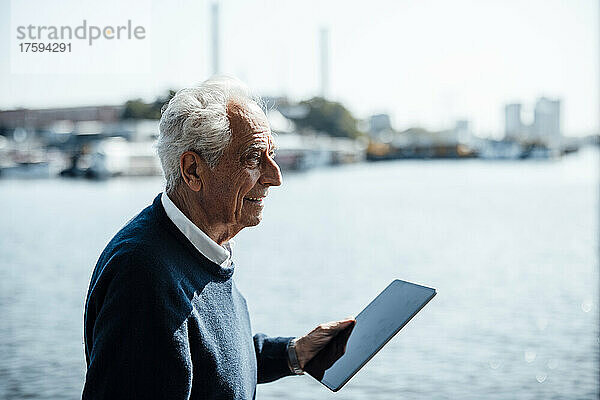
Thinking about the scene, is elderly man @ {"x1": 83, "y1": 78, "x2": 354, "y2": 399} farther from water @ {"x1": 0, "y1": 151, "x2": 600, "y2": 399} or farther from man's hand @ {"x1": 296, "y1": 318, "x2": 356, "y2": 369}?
water @ {"x1": 0, "y1": 151, "x2": 600, "y2": 399}

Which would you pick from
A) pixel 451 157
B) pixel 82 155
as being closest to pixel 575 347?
pixel 82 155

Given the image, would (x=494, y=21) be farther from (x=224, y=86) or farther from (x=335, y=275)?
(x=224, y=86)

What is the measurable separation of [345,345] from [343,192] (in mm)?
21344

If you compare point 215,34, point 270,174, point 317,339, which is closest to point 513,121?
point 215,34

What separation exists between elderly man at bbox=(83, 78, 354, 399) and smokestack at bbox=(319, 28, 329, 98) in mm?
40941

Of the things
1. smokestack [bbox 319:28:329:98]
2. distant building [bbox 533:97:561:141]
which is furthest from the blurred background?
distant building [bbox 533:97:561:141]

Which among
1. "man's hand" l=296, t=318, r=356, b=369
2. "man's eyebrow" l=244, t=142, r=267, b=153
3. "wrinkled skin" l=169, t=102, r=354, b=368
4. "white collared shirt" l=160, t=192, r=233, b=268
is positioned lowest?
"man's hand" l=296, t=318, r=356, b=369

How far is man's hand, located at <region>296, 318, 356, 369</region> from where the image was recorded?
4.48ft

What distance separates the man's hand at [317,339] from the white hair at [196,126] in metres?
0.37

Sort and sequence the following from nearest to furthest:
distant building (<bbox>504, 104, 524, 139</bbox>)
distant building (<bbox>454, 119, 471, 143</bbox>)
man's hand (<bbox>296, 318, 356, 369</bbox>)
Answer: man's hand (<bbox>296, 318, 356, 369</bbox>)
distant building (<bbox>504, 104, 524, 139</bbox>)
distant building (<bbox>454, 119, 471, 143</bbox>)

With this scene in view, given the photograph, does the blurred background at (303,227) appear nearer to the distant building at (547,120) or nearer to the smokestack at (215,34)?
the smokestack at (215,34)

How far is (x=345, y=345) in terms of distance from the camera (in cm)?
135

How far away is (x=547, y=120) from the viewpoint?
54094 mm

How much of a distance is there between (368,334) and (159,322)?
15.6 inches
